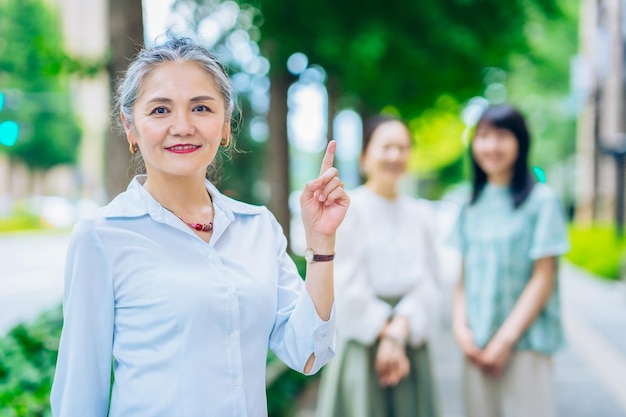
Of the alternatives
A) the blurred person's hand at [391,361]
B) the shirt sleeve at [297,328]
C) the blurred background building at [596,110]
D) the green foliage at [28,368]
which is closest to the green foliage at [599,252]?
the blurred background building at [596,110]

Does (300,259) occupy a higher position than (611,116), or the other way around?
(611,116)

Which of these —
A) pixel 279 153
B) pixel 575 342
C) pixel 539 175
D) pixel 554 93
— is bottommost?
pixel 575 342

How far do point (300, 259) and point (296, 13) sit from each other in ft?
8.87

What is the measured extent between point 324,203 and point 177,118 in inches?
16.7

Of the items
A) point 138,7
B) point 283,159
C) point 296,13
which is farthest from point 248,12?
point 138,7

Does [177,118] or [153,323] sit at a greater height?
[177,118]

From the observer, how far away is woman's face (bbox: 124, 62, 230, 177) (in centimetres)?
176

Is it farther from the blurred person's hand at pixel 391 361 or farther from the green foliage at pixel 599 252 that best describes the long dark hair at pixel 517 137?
the green foliage at pixel 599 252

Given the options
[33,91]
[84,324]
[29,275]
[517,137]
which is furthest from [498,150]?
[33,91]

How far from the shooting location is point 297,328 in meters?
1.86

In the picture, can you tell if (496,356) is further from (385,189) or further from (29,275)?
(29,275)

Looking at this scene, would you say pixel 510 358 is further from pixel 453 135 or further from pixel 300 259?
pixel 453 135

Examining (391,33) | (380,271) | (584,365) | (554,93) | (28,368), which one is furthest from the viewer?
(554,93)

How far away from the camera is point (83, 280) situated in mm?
1672
